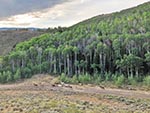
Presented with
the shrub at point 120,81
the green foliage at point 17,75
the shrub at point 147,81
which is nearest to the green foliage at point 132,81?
the shrub at point 120,81

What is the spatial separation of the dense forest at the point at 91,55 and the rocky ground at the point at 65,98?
526cm

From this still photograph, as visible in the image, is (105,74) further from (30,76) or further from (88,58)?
(30,76)

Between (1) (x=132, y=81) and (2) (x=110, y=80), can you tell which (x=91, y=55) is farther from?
(1) (x=132, y=81)

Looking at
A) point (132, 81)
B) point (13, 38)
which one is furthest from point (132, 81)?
point (13, 38)

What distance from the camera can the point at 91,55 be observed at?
94375mm

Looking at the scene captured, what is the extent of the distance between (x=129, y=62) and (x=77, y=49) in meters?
16.9

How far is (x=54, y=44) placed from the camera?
4247 inches

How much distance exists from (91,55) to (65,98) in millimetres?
35720

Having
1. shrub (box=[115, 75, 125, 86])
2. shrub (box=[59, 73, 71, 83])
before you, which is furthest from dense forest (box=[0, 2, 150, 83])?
shrub (box=[59, 73, 71, 83])

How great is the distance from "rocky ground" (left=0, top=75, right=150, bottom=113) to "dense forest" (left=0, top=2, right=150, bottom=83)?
5.26 metres

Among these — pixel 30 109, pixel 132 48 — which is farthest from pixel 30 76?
pixel 30 109

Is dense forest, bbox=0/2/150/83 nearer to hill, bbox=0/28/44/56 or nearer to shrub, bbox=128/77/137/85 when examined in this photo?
shrub, bbox=128/77/137/85

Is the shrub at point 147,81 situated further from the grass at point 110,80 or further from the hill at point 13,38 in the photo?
the hill at point 13,38

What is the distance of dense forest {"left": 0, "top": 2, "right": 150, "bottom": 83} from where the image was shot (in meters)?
85.2
